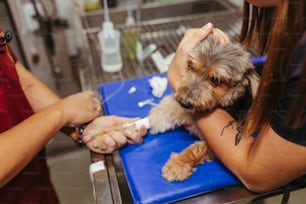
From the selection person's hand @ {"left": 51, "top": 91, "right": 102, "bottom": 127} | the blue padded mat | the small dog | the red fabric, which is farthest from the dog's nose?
the red fabric

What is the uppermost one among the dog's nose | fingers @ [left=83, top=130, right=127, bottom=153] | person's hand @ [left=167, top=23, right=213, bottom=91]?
person's hand @ [left=167, top=23, right=213, bottom=91]

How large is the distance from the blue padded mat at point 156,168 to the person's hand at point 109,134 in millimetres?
25

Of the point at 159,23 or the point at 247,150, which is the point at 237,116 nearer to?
the point at 247,150

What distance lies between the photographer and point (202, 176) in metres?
0.77

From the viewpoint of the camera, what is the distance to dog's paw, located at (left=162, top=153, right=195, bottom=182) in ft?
2.50

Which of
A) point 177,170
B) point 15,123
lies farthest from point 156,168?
point 15,123

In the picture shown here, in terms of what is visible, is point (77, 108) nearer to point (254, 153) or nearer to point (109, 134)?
point (109, 134)

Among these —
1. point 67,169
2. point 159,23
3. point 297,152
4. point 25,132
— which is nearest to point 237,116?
point 297,152

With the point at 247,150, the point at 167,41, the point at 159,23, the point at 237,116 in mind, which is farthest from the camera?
the point at 159,23

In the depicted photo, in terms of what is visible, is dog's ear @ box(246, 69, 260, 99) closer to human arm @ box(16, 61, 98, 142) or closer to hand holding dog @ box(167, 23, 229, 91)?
hand holding dog @ box(167, 23, 229, 91)

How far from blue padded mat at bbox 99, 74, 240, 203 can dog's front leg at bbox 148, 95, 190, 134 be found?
21 mm

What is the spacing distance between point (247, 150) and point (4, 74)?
619mm

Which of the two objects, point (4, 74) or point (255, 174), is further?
point (4, 74)

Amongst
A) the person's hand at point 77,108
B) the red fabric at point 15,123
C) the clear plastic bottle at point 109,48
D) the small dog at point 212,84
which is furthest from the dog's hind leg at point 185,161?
the clear plastic bottle at point 109,48
